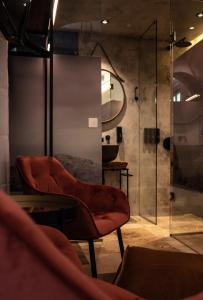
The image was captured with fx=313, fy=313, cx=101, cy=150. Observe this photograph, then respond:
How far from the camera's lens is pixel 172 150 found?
386 centimetres

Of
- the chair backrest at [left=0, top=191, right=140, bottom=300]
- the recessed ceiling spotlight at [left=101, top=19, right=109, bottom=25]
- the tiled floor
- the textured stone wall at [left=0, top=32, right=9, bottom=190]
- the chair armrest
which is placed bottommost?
the tiled floor

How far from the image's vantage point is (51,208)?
188 cm

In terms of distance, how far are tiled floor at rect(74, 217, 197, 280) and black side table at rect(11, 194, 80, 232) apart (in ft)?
2.35

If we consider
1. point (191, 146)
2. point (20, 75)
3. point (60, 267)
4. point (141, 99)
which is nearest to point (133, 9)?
point (141, 99)

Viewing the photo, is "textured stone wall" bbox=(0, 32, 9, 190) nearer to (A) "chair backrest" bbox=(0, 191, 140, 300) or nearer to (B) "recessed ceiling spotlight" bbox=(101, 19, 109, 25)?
(B) "recessed ceiling spotlight" bbox=(101, 19, 109, 25)

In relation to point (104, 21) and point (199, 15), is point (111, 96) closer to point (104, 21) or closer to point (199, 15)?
point (104, 21)

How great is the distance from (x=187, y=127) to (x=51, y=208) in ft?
8.39

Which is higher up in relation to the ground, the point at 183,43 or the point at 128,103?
the point at 183,43

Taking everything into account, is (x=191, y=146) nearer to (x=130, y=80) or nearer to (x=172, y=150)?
(x=172, y=150)

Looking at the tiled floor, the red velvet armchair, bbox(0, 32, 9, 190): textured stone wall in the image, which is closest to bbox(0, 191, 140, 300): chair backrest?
the red velvet armchair

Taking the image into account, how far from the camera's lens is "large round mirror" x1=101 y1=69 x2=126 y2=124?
434 centimetres

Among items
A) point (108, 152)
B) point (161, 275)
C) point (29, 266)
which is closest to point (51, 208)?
point (161, 275)

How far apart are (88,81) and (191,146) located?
4.97 feet

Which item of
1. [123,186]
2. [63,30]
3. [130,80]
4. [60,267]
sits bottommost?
[123,186]
